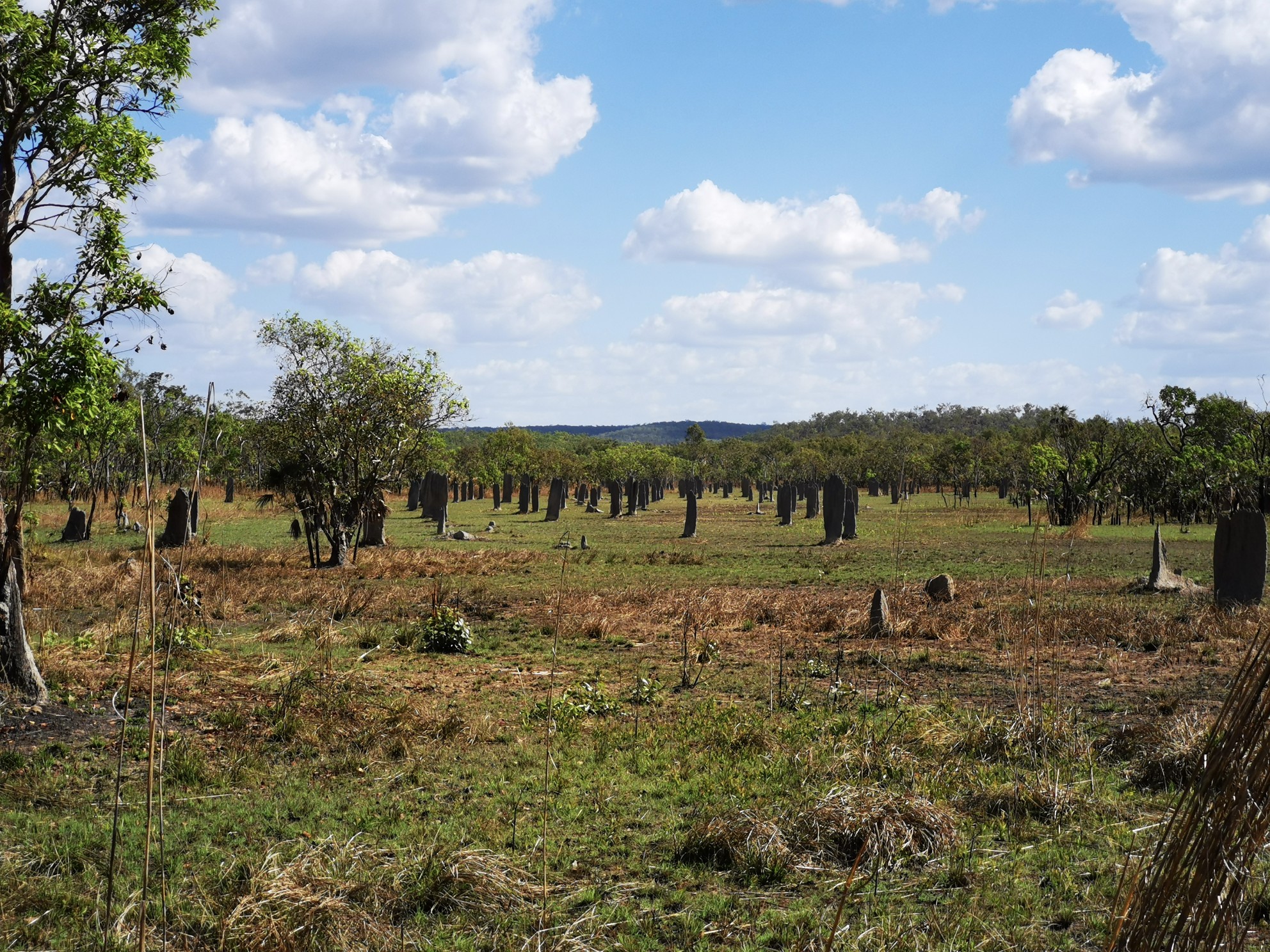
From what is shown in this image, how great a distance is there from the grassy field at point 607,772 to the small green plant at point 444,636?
0.31 m

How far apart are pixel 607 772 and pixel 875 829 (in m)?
2.95

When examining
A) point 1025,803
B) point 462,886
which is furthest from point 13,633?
point 1025,803

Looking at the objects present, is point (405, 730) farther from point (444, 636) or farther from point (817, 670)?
point (817, 670)

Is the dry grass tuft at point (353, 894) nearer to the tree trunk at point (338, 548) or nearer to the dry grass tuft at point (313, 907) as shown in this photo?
the dry grass tuft at point (313, 907)

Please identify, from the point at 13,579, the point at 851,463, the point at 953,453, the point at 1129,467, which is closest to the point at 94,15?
the point at 13,579

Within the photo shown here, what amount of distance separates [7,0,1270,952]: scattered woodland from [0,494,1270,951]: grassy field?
0.04 meters

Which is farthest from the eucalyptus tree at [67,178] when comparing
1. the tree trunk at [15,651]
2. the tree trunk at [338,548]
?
the tree trunk at [338,548]

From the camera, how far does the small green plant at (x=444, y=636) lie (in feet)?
49.8

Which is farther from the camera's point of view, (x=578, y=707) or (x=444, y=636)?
(x=444, y=636)

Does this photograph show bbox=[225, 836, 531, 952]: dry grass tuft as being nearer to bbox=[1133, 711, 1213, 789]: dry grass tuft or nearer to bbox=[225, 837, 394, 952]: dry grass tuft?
bbox=[225, 837, 394, 952]: dry grass tuft

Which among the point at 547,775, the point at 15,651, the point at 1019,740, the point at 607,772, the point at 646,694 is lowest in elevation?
the point at 607,772

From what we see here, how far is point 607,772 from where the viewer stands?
9.20 metres

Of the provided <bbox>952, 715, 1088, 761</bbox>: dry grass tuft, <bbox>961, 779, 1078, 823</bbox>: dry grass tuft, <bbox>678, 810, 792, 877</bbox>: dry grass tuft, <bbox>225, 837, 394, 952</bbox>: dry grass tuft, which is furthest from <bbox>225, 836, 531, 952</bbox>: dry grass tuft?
Result: <bbox>952, 715, 1088, 761</bbox>: dry grass tuft

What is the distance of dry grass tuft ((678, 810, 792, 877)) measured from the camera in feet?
22.7
